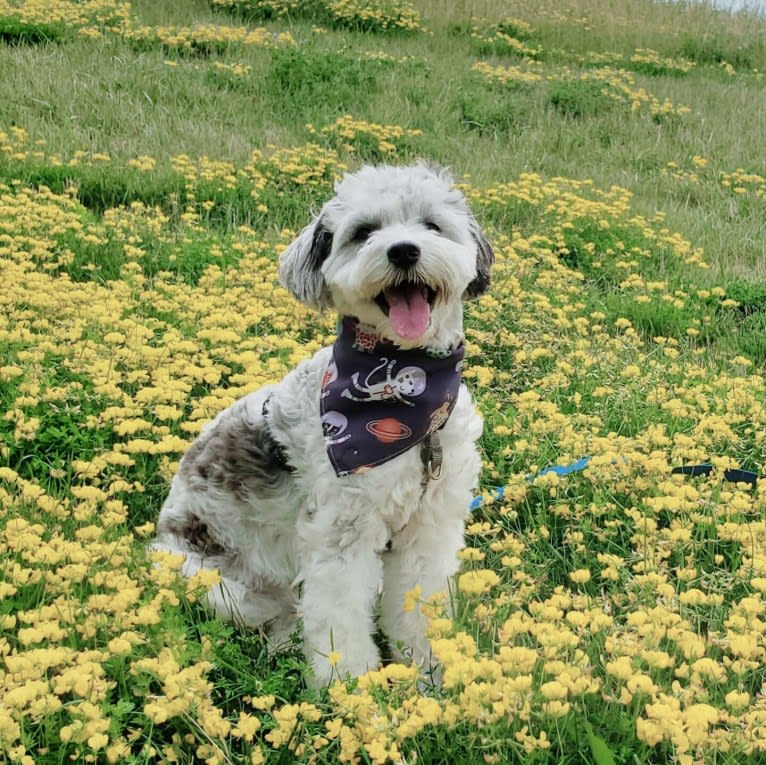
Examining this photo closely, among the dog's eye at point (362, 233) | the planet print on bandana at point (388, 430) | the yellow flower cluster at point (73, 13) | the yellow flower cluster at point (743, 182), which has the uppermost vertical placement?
the dog's eye at point (362, 233)

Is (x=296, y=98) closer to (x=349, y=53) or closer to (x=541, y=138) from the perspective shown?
(x=349, y=53)

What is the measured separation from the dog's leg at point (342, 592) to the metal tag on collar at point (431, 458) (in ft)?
0.97

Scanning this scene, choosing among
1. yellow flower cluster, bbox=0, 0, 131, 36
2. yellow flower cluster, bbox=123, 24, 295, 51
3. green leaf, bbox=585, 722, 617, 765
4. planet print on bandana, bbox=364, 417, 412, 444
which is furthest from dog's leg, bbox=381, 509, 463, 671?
yellow flower cluster, bbox=0, 0, 131, 36

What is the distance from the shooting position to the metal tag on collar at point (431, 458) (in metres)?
3.55

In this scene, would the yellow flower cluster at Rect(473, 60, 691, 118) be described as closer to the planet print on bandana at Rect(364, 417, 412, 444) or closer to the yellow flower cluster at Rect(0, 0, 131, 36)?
the yellow flower cluster at Rect(0, 0, 131, 36)

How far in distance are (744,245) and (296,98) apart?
5.81m

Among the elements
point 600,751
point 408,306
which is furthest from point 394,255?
point 600,751

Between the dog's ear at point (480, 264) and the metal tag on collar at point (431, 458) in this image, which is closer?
the metal tag on collar at point (431, 458)

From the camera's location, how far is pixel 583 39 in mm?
16922

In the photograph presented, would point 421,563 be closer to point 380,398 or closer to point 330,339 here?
point 380,398

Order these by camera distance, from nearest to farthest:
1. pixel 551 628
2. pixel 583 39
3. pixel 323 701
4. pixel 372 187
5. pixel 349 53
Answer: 1. pixel 551 628
2. pixel 323 701
3. pixel 372 187
4. pixel 349 53
5. pixel 583 39

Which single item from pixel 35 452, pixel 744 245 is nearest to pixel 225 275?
pixel 35 452

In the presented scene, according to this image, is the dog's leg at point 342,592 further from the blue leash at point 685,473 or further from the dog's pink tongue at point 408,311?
the blue leash at point 685,473

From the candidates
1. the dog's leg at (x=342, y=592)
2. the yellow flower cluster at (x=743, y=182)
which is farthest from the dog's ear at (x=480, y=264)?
the yellow flower cluster at (x=743, y=182)
